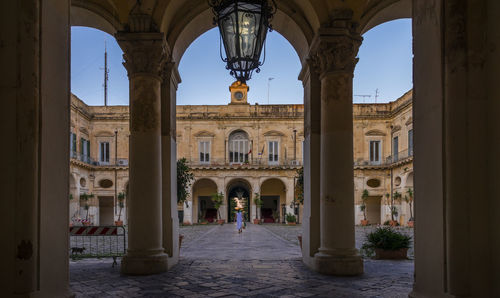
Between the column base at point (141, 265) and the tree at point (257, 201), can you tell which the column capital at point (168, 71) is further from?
the tree at point (257, 201)

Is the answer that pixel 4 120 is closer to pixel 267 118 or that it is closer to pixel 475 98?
pixel 475 98

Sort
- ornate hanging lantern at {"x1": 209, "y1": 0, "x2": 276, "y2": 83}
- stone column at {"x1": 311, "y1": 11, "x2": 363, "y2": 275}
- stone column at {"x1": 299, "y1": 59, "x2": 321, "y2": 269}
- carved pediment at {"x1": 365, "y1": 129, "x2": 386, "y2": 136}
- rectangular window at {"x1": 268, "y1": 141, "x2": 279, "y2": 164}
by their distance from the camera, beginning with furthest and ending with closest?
rectangular window at {"x1": 268, "y1": 141, "x2": 279, "y2": 164}
carved pediment at {"x1": 365, "y1": 129, "x2": 386, "y2": 136}
stone column at {"x1": 299, "y1": 59, "x2": 321, "y2": 269}
stone column at {"x1": 311, "y1": 11, "x2": 363, "y2": 275}
ornate hanging lantern at {"x1": 209, "y1": 0, "x2": 276, "y2": 83}

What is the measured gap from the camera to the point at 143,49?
22.5ft

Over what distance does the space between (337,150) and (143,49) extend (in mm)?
3515

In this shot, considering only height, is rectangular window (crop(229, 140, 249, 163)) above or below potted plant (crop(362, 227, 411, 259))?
above

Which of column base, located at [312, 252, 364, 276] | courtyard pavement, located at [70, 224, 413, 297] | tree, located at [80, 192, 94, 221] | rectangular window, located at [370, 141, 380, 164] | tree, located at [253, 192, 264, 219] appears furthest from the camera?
rectangular window, located at [370, 141, 380, 164]

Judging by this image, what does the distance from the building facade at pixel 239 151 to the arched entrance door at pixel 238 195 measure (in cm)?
38

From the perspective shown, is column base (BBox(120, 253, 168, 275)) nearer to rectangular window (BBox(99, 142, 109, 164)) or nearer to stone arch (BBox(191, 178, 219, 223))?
stone arch (BBox(191, 178, 219, 223))

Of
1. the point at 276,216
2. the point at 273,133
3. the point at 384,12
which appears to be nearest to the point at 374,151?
the point at 273,133

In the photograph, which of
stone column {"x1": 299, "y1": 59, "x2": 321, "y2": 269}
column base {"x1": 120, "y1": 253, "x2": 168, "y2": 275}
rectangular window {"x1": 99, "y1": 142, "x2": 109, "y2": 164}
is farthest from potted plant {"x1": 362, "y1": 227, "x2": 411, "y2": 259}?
rectangular window {"x1": 99, "y1": 142, "x2": 109, "y2": 164}

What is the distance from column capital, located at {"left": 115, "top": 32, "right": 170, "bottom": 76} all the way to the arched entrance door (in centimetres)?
2885

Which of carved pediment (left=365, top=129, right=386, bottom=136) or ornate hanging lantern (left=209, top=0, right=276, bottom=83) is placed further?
carved pediment (left=365, top=129, right=386, bottom=136)

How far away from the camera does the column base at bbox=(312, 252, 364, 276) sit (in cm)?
642

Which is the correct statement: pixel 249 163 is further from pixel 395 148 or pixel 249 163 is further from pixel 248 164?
pixel 395 148
